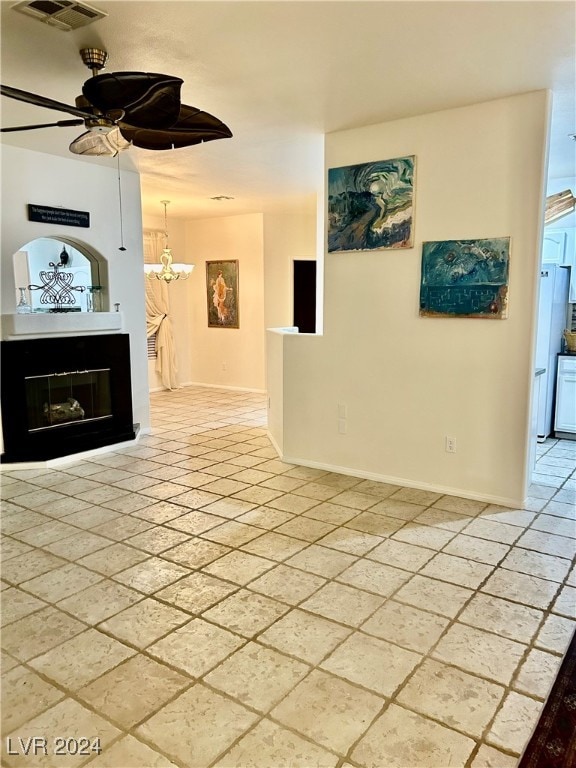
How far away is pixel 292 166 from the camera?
203 inches

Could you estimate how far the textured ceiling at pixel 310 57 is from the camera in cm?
239

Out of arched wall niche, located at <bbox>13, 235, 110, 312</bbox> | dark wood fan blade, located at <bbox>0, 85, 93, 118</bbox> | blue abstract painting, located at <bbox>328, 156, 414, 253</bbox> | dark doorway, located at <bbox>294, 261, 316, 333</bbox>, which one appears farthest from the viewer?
dark doorway, located at <bbox>294, 261, 316, 333</bbox>

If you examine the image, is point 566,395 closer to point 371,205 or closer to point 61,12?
point 371,205

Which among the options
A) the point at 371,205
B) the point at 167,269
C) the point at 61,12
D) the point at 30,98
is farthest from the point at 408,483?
the point at 167,269

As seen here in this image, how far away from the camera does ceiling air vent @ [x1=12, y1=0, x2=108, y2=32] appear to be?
7.53ft

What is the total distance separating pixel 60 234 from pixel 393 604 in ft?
13.7

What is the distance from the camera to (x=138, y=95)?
87.3 inches

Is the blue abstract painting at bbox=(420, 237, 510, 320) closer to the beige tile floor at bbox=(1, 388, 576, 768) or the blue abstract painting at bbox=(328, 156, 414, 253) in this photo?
the blue abstract painting at bbox=(328, 156, 414, 253)

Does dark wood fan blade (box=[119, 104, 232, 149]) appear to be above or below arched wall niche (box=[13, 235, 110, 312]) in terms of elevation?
above

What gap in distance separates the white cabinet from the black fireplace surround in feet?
14.4

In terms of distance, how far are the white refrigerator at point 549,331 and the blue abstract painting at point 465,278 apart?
1562 mm

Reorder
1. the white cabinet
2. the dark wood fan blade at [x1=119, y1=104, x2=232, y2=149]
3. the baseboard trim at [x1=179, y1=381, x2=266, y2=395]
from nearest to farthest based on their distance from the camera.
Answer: the dark wood fan blade at [x1=119, y1=104, x2=232, y2=149], the white cabinet, the baseboard trim at [x1=179, y1=381, x2=266, y2=395]

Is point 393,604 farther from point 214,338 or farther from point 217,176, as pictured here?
point 214,338

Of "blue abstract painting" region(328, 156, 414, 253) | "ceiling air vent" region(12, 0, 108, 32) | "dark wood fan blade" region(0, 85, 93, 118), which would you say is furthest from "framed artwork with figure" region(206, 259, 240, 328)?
"dark wood fan blade" region(0, 85, 93, 118)
